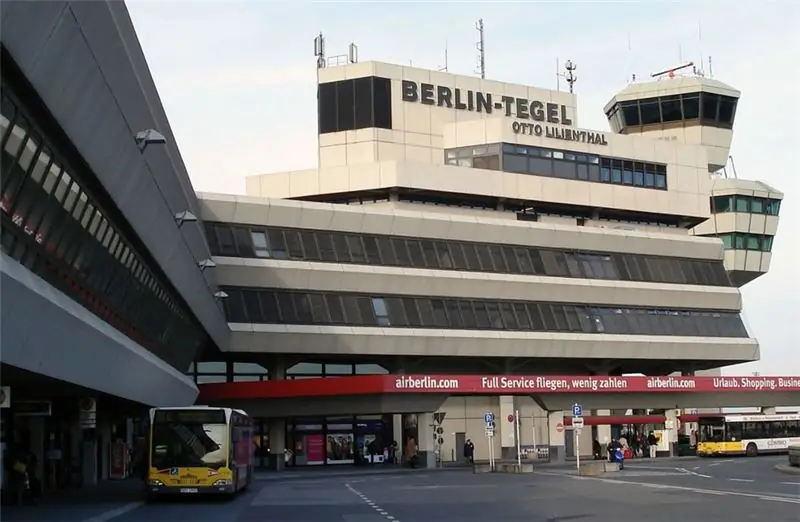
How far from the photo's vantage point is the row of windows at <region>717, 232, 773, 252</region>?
3125 inches

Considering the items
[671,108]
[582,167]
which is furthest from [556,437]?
[671,108]

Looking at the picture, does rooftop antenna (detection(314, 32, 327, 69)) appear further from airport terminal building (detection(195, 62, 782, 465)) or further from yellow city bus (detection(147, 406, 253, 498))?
yellow city bus (detection(147, 406, 253, 498))

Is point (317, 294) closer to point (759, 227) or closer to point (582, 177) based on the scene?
point (582, 177)

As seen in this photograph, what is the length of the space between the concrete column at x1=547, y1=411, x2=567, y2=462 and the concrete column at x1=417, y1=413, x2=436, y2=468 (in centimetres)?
767

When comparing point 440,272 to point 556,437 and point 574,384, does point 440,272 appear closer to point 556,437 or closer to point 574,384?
point 574,384

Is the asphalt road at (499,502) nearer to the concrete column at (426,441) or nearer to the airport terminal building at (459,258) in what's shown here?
the concrete column at (426,441)

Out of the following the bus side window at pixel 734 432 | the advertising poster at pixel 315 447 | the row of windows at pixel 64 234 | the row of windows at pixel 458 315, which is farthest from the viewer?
the bus side window at pixel 734 432

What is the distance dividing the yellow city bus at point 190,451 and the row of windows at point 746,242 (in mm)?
55001

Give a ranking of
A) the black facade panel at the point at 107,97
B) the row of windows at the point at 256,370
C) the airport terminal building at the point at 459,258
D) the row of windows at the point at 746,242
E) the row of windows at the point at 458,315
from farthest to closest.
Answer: the row of windows at the point at 746,242
the row of windows at the point at 256,370
the airport terminal building at the point at 459,258
the row of windows at the point at 458,315
the black facade panel at the point at 107,97

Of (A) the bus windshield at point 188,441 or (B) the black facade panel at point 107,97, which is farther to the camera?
(A) the bus windshield at point 188,441

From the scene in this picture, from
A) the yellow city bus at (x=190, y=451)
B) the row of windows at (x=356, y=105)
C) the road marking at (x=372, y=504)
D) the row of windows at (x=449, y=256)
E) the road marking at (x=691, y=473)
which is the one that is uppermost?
the row of windows at (x=356, y=105)

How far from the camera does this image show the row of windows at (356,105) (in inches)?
2542

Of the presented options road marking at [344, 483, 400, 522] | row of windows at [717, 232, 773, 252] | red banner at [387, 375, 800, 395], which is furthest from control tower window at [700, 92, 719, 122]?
road marking at [344, 483, 400, 522]

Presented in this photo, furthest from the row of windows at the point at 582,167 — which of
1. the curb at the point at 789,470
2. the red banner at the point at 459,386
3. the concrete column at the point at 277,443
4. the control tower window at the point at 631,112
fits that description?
the curb at the point at 789,470
